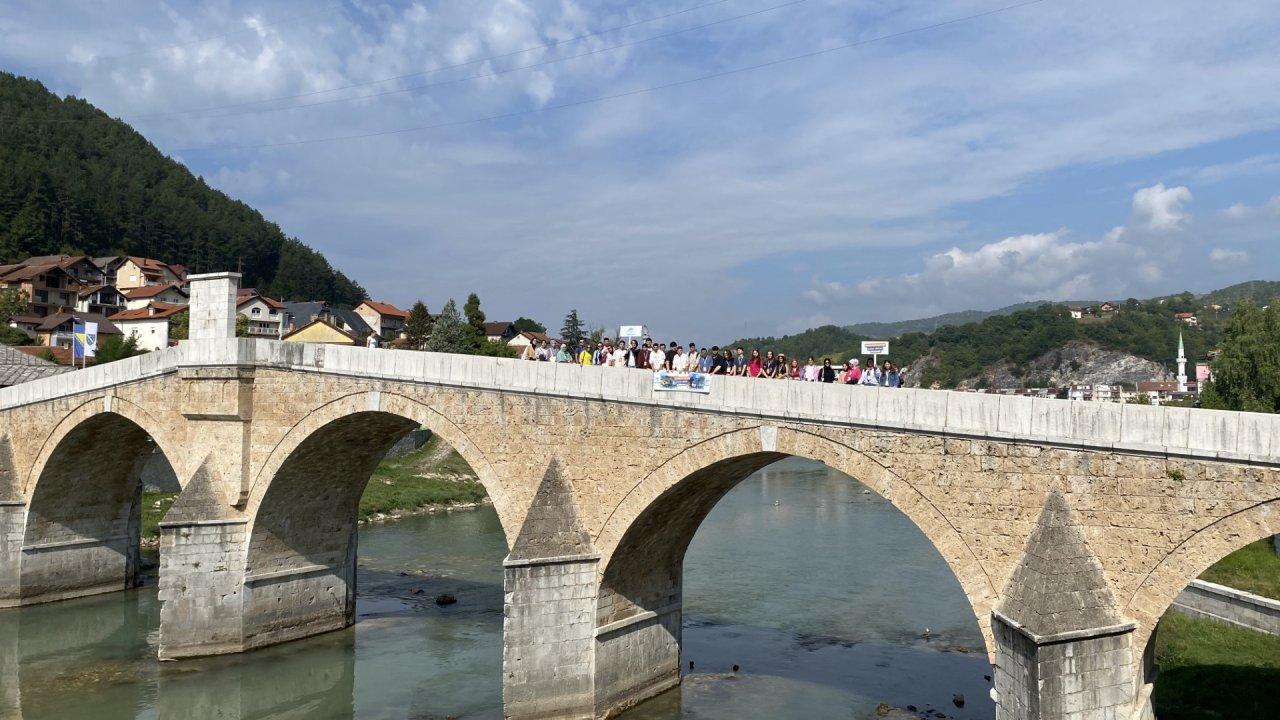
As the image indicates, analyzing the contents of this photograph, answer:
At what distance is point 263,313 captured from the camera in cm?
5916

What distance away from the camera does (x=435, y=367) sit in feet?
42.9

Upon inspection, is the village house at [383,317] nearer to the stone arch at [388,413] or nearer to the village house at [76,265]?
the village house at [76,265]

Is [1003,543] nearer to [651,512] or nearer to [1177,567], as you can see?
[1177,567]

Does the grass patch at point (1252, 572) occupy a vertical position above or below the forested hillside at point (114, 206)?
below

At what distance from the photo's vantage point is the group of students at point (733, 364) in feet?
36.9

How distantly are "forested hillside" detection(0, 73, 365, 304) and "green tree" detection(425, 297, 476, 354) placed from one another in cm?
3267

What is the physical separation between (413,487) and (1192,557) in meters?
25.5

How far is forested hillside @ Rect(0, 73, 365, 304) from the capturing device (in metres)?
59.9

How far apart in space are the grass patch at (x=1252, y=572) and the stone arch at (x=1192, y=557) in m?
8.69

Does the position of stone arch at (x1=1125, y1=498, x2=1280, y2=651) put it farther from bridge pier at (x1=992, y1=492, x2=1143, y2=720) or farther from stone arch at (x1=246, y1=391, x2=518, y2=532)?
stone arch at (x1=246, y1=391, x2=518, y2=532)

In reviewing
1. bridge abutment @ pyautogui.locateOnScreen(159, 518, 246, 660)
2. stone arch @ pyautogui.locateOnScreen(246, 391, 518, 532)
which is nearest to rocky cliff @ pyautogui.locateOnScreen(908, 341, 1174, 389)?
stone arch @ pyautogui.locateOnScreen(246, 391, 518, 532)

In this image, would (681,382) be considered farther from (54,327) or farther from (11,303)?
(54,327)

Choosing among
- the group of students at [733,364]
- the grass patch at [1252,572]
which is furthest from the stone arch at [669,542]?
the grass patch at [1252,572]

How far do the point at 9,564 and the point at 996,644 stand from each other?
17809 millimetres
